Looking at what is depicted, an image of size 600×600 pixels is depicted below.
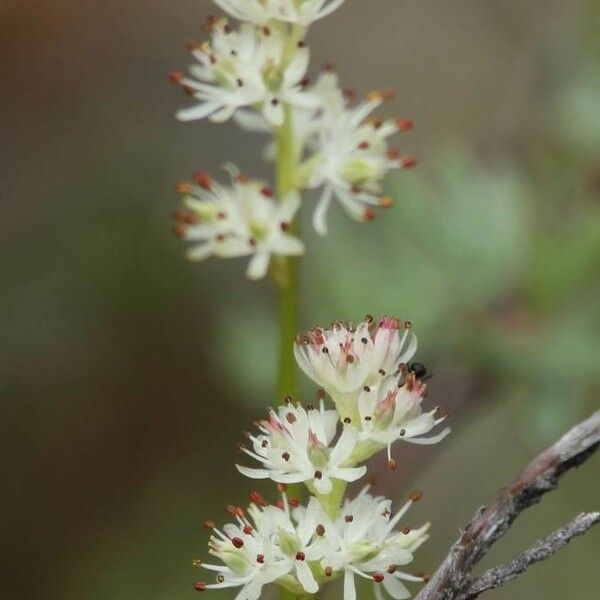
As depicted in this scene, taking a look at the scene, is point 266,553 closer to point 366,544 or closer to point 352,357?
point 366,544

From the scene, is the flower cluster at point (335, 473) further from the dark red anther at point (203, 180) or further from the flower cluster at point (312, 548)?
the dark red anther at point (203, 180)

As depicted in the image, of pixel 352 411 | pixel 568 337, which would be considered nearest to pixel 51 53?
pixel 568 337

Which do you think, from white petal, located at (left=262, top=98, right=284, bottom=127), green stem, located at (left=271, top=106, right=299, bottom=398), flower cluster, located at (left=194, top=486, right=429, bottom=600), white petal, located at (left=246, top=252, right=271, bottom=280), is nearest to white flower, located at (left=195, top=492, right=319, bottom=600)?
flower cluster, located at (left=194, top=486, right=429, bottom=600)

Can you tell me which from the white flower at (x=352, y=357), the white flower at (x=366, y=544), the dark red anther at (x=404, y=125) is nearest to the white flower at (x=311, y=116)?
the dark red anther at (x=404, y=125)

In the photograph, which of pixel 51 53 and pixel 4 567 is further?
pixel 51 53

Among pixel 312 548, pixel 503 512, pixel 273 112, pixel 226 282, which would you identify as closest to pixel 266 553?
pixel 312 548

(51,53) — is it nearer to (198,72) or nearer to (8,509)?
(8,509)
